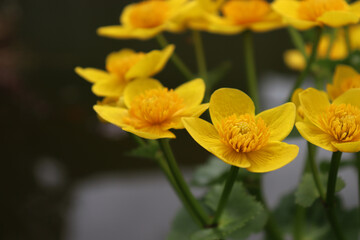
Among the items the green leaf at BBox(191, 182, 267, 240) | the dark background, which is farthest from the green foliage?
the dark background

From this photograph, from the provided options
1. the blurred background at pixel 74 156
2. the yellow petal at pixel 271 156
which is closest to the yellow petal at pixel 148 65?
the yellow petal at pixel 271 156

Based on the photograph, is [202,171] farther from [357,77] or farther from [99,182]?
[99,182]

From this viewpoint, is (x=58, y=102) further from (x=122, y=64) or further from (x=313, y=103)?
(x=313, y=103)

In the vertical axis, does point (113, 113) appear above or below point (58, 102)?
above

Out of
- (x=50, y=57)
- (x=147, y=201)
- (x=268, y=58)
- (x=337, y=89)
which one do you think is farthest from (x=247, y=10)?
(x=50, y=57)

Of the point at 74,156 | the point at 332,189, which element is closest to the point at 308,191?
the point at 332,189

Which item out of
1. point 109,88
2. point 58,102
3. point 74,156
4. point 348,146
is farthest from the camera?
point 58,102
